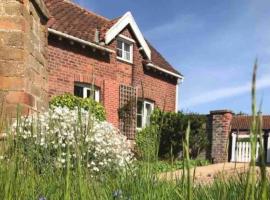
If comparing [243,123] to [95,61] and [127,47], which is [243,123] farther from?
[95,61]

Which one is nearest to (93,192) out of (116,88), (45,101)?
(45,101)

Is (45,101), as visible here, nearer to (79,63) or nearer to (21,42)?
(21,42)

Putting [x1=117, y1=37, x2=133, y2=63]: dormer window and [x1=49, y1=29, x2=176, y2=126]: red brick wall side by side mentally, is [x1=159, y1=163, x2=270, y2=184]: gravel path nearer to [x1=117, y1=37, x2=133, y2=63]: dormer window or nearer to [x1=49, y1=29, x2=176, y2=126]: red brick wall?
[x1=49, y1=29, x2=176, y2=126]: red brick wall

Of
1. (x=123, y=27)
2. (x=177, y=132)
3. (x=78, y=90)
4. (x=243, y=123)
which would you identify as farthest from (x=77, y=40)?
(x=243, y=123)

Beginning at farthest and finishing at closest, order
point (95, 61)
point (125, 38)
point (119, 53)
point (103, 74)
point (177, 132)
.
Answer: point (125, 38), point (119, 53), point (177, 132), point (103, 74), point (95, 61)

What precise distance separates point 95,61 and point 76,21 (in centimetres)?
201

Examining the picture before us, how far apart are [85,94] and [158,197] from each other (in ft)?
48.6

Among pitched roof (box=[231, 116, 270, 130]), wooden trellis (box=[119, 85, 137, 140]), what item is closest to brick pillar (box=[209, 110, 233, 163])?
pitched roof (box=[231, 116, 270, 130])

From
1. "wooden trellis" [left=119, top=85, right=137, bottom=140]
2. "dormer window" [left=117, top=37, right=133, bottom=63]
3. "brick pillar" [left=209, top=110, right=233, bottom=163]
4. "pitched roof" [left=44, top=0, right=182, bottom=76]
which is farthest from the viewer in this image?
"brick pillar" [left=209, top=110, right=233, bottom=163]

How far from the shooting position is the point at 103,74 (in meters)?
18.2

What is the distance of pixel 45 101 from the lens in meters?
7.21

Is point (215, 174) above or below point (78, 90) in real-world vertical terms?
below

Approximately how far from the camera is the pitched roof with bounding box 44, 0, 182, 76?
55.5 feet

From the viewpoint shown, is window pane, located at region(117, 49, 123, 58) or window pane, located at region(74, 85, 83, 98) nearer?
window pane, located at region(74, 85, 83, 98)
